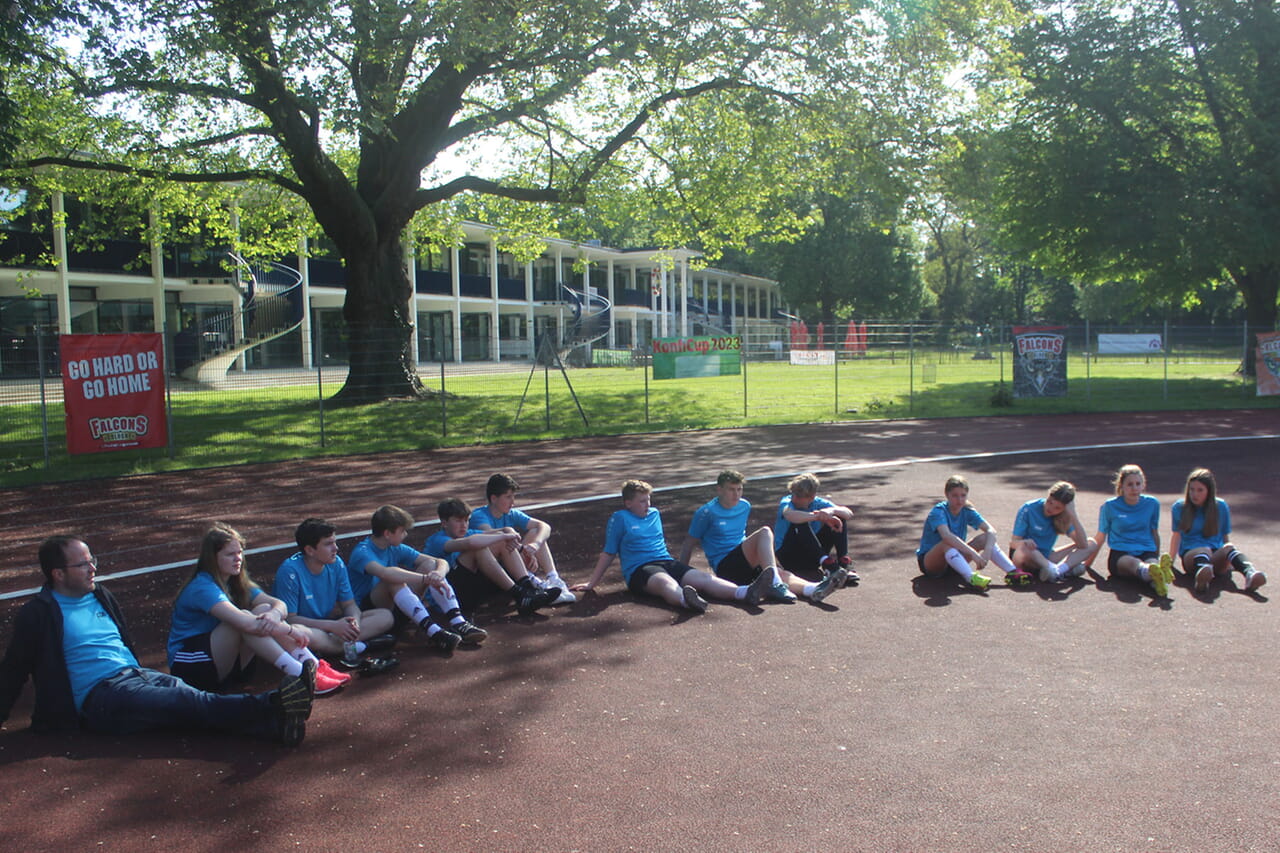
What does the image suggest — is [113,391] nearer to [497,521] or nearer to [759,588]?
[497,521]

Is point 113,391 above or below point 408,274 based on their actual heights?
below

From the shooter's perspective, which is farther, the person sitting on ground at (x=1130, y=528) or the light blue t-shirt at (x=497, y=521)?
the person sitting on ground at (x=1130, y=528)

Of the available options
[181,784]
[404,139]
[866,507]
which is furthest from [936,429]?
[181,784]

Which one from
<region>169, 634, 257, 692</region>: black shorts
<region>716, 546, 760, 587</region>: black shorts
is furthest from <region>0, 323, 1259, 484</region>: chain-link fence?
<region>716, 546, 760, 587</region>: black shorts

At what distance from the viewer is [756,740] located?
5312 mm

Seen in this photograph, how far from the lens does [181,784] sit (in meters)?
4.92

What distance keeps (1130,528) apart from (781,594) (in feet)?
10.8

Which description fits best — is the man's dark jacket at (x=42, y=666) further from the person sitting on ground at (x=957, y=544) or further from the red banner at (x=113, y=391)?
the red banner at (x=113, y=391)

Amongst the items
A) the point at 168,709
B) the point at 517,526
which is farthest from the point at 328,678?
the point at 517,526

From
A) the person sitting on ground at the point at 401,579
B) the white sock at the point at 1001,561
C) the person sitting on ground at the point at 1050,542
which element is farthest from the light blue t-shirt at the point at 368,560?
the person sitting on ground at the point at 1050,542

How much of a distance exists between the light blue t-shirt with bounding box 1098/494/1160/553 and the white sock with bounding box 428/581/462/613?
571 centimetres

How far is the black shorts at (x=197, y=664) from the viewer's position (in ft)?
19.8

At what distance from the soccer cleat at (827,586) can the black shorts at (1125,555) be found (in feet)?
8.11

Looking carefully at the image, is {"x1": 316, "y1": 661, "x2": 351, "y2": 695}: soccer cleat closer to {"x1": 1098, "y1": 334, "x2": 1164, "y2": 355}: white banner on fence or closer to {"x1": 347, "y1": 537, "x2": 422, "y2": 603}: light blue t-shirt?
{"x1": 347, "y1": 537, "x2": 422, "y2": 603}: light blue t-shirt
